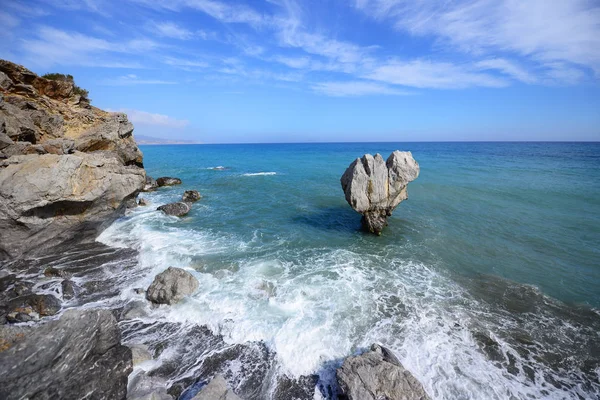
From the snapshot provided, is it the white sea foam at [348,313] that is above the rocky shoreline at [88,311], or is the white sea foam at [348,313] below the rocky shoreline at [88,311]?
below

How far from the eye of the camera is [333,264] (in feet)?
49.3

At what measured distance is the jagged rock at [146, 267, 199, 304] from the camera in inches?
442

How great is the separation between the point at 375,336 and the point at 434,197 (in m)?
23.9

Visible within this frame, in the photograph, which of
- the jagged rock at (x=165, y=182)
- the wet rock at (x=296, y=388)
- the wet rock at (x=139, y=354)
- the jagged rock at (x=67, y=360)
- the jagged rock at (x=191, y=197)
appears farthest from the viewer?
the jagged rock at (x=165, y=182)

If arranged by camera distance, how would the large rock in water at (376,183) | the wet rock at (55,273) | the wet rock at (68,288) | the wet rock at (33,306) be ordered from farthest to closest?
the large rock in water at (376,183)
the wet rock at (55,273)
the wet rock at (68,288)
the wet rock at (33,306)

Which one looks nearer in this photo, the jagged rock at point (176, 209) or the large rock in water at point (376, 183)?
the large rock in water at point (376, 183)

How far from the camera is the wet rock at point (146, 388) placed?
6733 mm

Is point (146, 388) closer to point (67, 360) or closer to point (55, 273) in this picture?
point (67, 360)

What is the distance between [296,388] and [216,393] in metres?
2.54

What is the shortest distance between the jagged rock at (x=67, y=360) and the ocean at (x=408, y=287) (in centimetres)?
193

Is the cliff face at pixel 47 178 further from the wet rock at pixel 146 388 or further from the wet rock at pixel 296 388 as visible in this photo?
the wet rock at pixel 296 388

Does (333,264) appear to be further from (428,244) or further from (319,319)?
(428,244)

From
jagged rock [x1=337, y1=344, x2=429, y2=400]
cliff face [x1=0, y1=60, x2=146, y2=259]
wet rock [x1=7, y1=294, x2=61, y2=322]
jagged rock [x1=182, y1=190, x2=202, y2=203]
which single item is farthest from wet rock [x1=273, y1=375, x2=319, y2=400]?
jagged rock [x1=182, y1=190, x2=202, y2=203]

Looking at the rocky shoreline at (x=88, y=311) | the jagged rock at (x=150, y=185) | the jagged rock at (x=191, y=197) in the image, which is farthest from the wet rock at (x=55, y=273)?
the jagged rock at (x=150, y=185)
